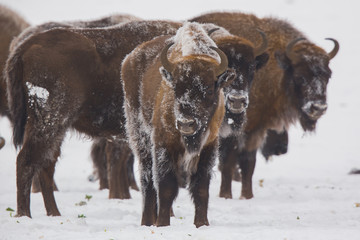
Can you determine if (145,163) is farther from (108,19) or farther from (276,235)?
(108,19)

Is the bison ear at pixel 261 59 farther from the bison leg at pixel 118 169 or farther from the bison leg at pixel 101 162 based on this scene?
the bison leg at pixel 101 162

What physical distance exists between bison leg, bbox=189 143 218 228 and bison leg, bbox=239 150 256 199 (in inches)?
117

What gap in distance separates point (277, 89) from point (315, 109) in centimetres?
76

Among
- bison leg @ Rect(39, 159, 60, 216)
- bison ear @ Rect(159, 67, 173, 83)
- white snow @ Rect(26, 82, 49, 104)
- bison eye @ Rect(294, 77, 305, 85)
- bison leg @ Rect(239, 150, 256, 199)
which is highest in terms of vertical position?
bison ear @ Rect(159, 67, 173, 83)

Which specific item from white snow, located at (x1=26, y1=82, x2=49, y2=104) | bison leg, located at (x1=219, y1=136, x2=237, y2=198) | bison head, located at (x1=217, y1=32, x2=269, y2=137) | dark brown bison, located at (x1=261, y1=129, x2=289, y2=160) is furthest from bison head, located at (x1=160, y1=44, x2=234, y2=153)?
dark brown bison, located at (x1=261, y1=129, x2=289, y2=160)

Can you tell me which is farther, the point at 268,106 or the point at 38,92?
the point at 268,106

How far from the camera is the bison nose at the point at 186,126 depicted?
553cm

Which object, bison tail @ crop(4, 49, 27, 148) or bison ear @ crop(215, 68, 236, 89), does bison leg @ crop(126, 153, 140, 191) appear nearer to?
bison tail @ crop(4, 49, 27, 148)

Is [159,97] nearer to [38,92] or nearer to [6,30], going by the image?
[38,92]

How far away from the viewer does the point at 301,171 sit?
12414 millimetres

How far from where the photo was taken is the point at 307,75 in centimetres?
909

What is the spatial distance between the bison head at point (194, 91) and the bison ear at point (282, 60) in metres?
3.61

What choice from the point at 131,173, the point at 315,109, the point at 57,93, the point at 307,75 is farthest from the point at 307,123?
the point at 57,93

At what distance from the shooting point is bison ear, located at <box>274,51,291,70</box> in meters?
9.30
